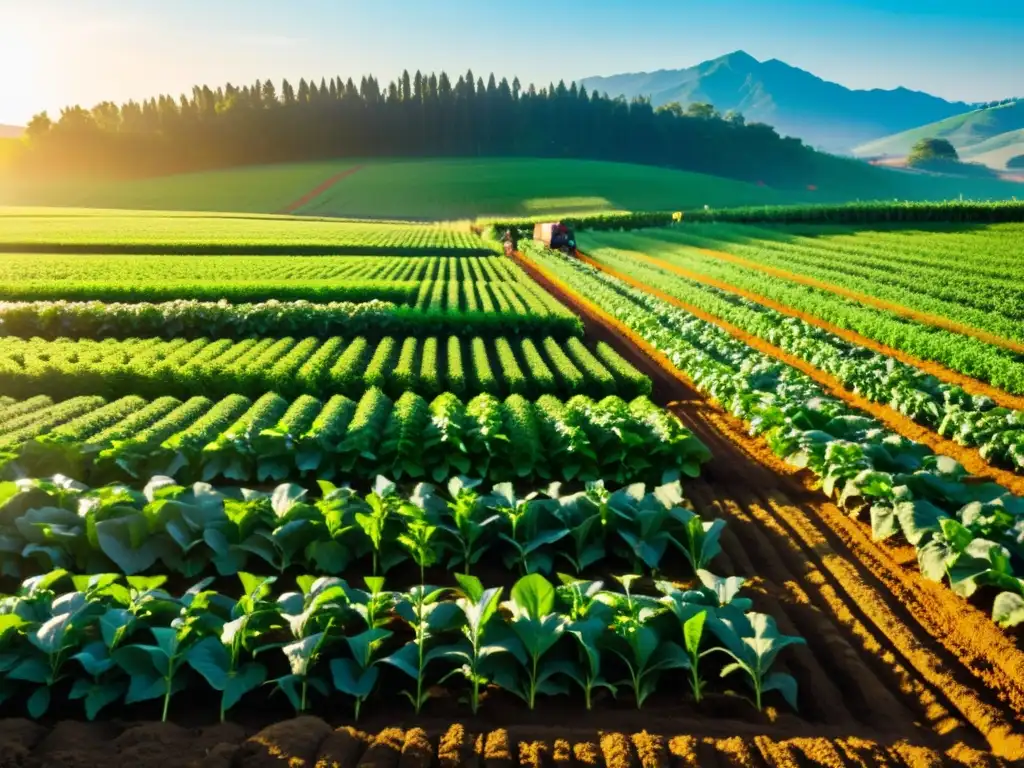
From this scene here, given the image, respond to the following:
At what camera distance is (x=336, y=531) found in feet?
21.9

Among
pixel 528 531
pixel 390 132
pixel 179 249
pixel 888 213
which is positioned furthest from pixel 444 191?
pixel 528 531

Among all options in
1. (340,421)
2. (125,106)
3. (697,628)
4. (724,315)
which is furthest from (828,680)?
(125,106)

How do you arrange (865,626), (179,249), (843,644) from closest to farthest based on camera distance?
(843,644) → (865,626) → (179,249)

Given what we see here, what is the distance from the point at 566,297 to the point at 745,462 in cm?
1858

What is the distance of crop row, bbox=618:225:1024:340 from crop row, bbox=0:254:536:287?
1354cm

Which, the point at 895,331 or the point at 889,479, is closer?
the point at 889,479

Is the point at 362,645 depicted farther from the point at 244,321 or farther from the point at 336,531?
the point at 244,321

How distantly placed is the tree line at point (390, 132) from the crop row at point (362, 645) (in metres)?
118

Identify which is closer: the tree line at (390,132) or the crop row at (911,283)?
the crop row at (911,283)

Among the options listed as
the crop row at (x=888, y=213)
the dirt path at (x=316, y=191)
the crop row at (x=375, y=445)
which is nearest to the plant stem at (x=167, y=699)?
the crop row at (x=375, y=445)

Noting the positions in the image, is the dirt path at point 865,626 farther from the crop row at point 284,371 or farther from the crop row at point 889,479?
the crop row at point 284,371

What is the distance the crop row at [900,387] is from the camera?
35.3ft

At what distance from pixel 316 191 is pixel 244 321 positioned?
8032cm

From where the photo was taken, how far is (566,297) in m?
28.4
